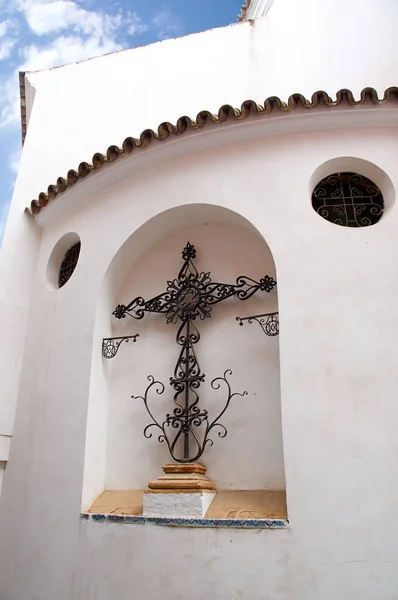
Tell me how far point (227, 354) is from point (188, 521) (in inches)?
55.3

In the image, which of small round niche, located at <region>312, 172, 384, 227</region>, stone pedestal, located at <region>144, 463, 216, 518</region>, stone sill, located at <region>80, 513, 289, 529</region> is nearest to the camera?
stone sill, located at <region>80, 513, 289, 529</region>

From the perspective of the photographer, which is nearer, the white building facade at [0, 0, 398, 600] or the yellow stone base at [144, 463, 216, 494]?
the white building facade at [0, 0, 398, 600]

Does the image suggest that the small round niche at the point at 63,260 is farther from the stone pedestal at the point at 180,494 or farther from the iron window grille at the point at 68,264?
the stone pedestal at the point at 180,494

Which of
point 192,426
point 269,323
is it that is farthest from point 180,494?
point 269,323

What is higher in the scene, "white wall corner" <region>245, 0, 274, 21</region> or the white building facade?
"white wall corner" <region>245, 0, 274, 21</region>

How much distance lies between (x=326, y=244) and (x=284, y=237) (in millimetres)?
330

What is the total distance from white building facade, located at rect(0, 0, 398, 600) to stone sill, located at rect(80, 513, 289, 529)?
1 cm

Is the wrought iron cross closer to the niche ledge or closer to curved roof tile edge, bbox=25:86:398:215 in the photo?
the niche ledge

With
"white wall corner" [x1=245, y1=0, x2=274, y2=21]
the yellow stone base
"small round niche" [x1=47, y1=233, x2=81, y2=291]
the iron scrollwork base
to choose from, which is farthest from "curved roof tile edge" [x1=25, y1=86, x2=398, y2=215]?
"white wall corner" [x1=245, y1=0, x2=274, y2=21]

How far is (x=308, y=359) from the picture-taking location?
3.87 metres

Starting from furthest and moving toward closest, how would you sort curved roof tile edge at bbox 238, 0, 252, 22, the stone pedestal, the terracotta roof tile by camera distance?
1. curved roof tile edge at bbox 238, 0, 252, 22
2. the terracotta roof tile
3. the stone pedestal

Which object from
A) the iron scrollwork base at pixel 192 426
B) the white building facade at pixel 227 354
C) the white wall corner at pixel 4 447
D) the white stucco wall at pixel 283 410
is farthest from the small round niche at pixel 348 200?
the white wall corner at pixel 4 447

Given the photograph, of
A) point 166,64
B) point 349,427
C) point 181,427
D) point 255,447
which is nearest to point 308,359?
point 349,427

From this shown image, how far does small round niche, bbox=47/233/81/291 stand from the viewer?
18.4 feet
